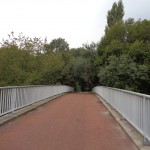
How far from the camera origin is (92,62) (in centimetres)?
5750

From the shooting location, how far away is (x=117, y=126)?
11.3 metres

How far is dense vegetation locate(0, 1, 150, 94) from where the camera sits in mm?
29859

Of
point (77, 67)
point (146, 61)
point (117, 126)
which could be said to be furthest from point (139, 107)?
point (77, 67)

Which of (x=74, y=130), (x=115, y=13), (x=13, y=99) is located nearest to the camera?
(x=74, y=130)

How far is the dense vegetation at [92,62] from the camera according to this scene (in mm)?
29859

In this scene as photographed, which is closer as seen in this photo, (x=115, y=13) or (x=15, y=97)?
(x=15, y=97)

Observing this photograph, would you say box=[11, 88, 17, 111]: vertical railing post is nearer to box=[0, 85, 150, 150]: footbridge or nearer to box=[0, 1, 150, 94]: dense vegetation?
box=[0, 85, 150, 150]: footbridge

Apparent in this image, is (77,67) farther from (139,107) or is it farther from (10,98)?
(139,107)

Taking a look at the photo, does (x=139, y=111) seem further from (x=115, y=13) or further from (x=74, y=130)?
(x=115, y=13)

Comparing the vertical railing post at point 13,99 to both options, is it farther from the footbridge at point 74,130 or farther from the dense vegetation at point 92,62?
the dense vegetation at point 92,62

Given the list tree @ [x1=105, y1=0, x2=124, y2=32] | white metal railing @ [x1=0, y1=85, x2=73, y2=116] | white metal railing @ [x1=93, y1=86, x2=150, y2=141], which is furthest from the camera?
tree @ [x1=105, y1=0, x2=124, y2=32]

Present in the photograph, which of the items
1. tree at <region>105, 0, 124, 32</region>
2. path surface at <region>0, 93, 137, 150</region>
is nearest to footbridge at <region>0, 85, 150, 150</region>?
path surface at <region>0, 93, 137, 150</region>

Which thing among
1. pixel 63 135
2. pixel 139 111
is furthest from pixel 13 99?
pixel 139 111

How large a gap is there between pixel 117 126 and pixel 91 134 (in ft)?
6.73
